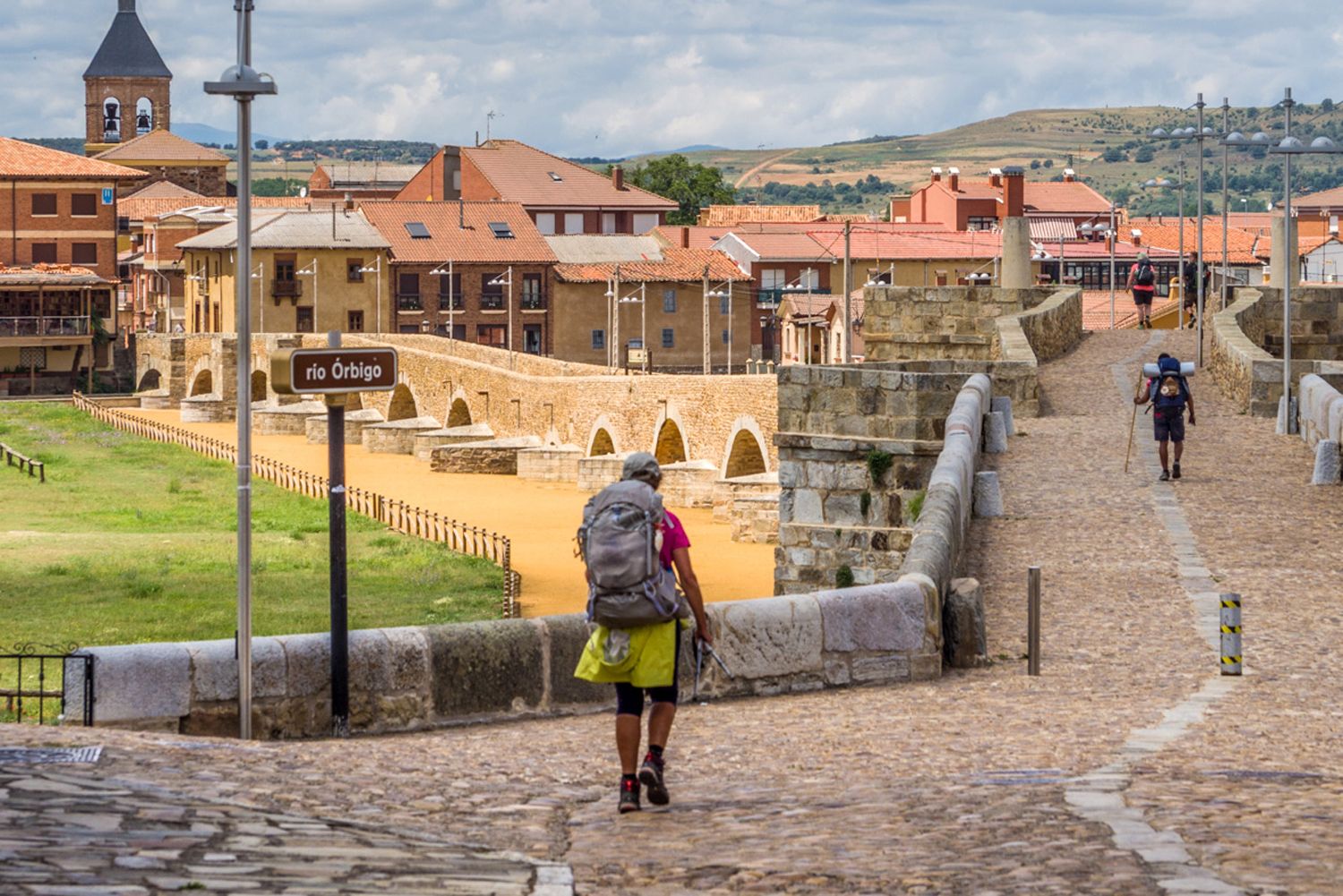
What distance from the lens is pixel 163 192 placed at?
119 metres

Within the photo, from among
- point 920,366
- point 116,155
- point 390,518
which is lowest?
point 390,518

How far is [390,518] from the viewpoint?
1720 inches

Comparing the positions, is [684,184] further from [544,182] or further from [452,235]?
[452,235]

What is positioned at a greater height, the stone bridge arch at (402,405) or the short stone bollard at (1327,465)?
the stone bridge arch at (402,405)

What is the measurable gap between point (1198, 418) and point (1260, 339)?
34.2ft

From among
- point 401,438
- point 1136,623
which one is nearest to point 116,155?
point 401,438

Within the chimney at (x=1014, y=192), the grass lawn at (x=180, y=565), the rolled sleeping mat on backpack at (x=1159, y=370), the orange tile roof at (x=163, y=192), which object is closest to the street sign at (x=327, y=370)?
the rolled sleeping mat on backpack at (x=1159, y=370)

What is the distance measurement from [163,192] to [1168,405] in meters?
106

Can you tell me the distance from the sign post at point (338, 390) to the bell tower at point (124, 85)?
133 m

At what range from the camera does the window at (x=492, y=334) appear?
84.8 meters

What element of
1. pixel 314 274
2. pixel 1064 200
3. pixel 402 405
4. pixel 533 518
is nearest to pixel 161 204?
pixel 314 274

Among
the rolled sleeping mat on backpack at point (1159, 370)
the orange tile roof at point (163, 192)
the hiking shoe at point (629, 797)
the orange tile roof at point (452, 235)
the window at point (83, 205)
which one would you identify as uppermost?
the orange tile roof at point (163, 192)

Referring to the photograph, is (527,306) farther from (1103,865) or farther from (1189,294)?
(1103,865)

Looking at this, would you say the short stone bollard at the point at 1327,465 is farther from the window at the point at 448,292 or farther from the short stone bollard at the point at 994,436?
the window at the point at 448,292
